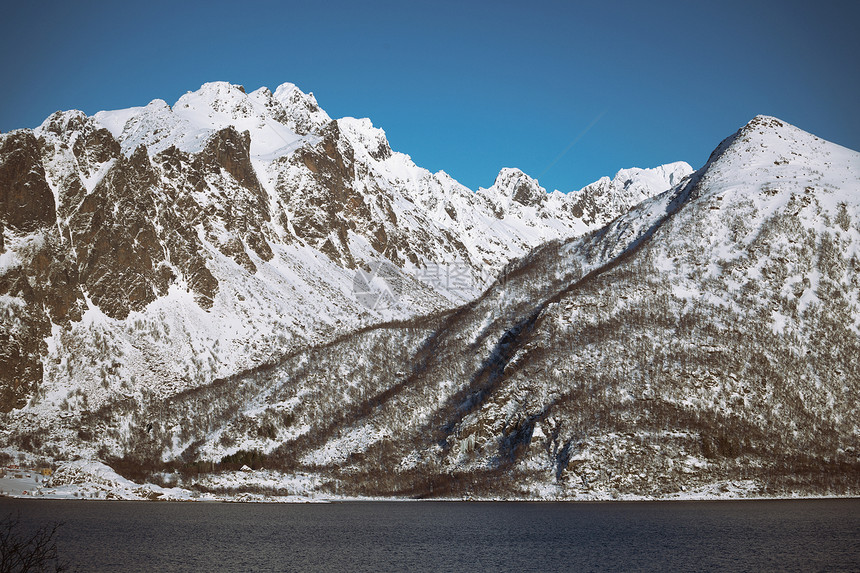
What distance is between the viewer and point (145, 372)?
176 m

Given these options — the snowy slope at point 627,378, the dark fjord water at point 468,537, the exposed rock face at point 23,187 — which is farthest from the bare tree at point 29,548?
the exposed rock face at point 23,187

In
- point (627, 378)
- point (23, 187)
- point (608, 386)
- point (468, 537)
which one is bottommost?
point (468, 537)

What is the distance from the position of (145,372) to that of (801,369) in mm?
134023

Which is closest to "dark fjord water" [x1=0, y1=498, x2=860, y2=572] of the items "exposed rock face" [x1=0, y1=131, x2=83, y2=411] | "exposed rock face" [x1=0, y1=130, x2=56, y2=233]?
"exposed rock face" [x1=0, y1=131, x2=83, y2=411]

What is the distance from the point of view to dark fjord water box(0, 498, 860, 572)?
5647 cm

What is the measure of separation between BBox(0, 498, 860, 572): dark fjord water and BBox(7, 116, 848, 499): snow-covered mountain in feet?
41.6

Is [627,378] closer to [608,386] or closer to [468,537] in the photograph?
[608,386]

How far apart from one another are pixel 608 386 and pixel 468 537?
60847mm

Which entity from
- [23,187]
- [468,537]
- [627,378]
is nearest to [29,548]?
[468,537]

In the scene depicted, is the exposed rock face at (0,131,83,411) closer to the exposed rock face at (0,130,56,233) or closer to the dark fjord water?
the exposed rock face at (0,130,56,233)

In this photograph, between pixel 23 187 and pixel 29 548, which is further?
pixel 23 187

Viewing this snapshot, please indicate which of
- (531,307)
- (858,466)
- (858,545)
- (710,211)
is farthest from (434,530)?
(710,211)

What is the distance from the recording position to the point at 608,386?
127m

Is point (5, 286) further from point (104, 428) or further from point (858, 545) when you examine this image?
point (858, 545)
